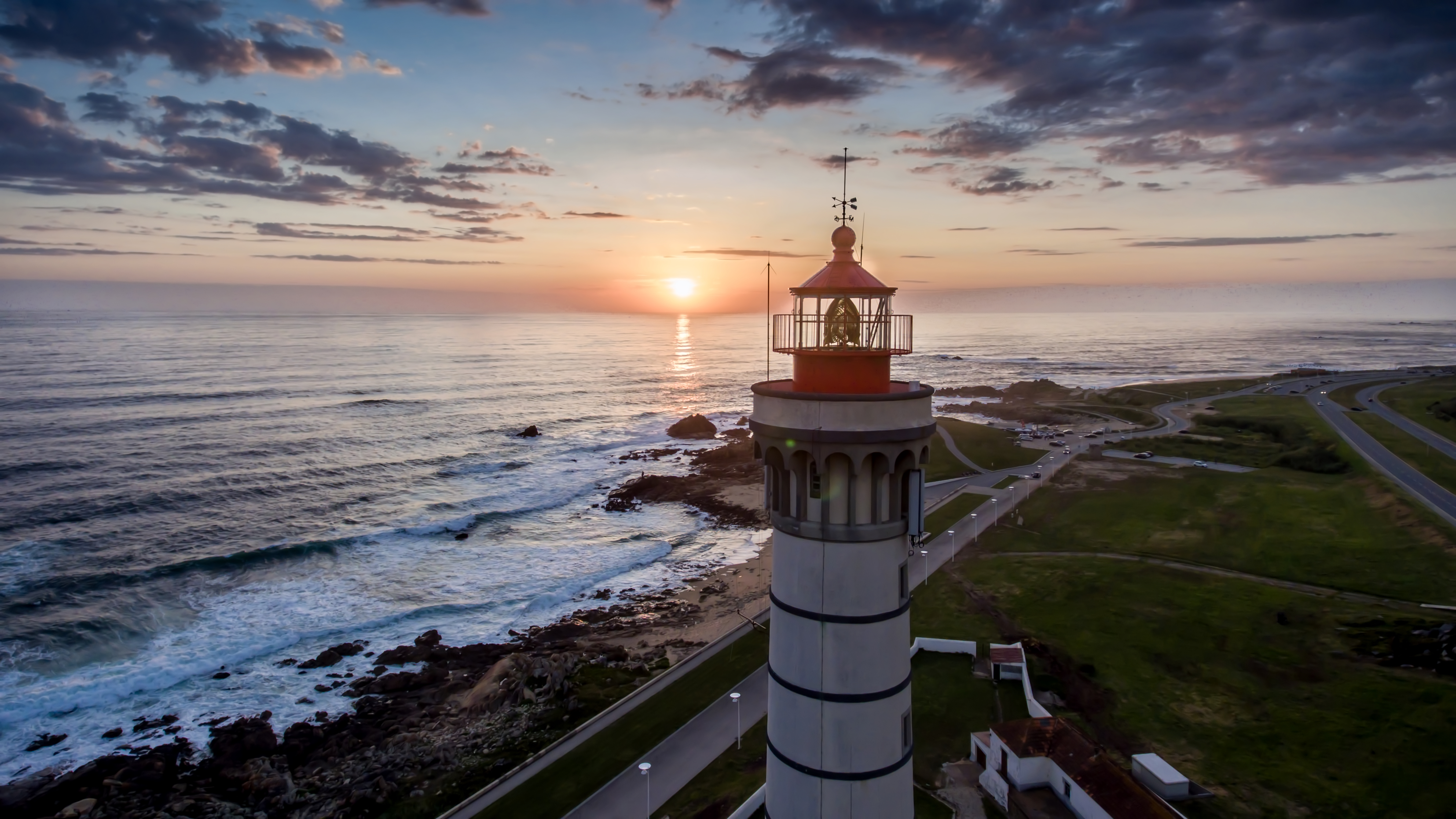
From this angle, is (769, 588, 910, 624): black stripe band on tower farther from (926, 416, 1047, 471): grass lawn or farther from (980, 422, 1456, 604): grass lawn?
(926, 416, 1047, 471): grass lawn

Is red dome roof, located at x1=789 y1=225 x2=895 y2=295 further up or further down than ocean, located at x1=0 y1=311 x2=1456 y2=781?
further up

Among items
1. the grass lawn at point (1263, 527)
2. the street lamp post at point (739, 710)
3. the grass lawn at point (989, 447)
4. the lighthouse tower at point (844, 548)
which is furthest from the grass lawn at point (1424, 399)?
the lighthouse tower at point (844, 548)

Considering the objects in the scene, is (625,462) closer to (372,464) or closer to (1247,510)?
(372,464)

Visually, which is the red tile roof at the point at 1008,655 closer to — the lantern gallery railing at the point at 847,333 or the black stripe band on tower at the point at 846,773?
the black stripe band on tower at the point at 846,773

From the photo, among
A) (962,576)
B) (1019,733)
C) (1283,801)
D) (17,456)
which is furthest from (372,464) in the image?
(1283,801)

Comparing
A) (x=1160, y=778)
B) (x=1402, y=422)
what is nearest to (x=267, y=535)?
(x=1160, y=778)

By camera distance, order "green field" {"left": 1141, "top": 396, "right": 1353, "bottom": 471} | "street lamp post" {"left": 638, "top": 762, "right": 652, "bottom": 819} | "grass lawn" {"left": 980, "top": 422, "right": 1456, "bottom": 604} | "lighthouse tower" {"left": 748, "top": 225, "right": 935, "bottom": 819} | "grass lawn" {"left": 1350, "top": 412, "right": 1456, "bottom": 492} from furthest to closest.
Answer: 1. "green field" {"left": 1141, "top": 396, "right": 1353, "bottom": 471}
2. "grass lawn" {"left": 1350, "top": 412, "right": 1456, "bottom": 492}
3. "grass lawn" {"left": 980, "top": 422, "right": 1456, "bottom": 604}
4. "street lamp post" {"left": 638, "top": 762, "right": 652, "bottom": 819}
5. "lighthouse tower" {"left": 748, "top": 225, "right": 935, "bottom": 819}

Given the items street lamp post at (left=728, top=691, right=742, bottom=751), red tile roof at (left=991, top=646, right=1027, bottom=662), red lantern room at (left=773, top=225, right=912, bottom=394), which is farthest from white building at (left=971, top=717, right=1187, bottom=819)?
red lantern room at (left=773, top=225, right=912, bottom=394)

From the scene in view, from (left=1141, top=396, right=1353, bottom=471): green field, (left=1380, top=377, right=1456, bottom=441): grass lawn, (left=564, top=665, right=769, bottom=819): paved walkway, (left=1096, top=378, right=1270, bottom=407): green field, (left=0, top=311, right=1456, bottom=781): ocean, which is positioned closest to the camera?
(left=564, top=665, right=769, bottom=819): paved walkway
